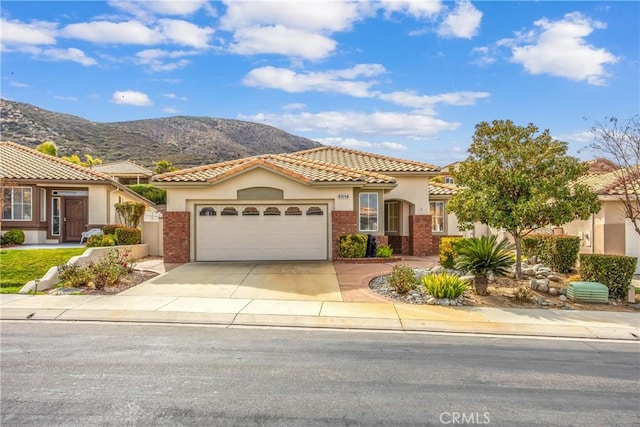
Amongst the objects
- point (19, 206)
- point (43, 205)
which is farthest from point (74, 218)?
point (19, 206)

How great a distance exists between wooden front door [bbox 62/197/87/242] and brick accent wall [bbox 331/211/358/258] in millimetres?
12793

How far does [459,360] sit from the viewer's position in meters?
7.06

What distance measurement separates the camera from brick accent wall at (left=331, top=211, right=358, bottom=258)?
1788 centimetres

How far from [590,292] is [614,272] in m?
1.09

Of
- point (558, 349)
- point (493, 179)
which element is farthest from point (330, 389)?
point (493, 179)

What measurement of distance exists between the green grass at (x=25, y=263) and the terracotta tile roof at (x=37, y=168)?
521cm

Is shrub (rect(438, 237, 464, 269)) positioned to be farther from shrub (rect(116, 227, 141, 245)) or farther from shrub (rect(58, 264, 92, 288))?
shrub (rect(116, 227, 141, 245))

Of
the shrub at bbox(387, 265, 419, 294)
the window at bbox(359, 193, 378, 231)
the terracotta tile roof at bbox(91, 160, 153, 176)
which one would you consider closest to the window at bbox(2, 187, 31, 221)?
the window at bbox(359, 193, 378, 231)

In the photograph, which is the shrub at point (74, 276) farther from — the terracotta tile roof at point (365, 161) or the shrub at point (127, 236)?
the terracotta tile roof at point (365, 161)

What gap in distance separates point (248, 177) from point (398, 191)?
8192 mm

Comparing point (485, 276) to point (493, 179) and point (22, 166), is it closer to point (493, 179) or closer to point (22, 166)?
point (493, 179)
